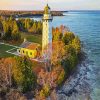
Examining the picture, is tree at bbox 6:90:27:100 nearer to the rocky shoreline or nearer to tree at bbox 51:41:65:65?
the rocky shoreline

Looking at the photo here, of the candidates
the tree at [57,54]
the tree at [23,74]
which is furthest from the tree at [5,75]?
the tree at [57,54]

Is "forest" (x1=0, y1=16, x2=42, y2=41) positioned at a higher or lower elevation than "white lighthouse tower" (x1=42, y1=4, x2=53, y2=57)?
lower

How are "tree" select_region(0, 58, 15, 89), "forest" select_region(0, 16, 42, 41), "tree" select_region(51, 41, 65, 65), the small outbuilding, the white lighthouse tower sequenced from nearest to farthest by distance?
1. "tree" select_region(0, 58, 15, 89)
2. "tree" select_region(51, 41, 65, 65)
3. the white lighthouse tower
4. the small outbuilding
5. "forest" select_region(0, 16, 42, 41)

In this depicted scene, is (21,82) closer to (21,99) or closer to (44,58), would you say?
(21,99)

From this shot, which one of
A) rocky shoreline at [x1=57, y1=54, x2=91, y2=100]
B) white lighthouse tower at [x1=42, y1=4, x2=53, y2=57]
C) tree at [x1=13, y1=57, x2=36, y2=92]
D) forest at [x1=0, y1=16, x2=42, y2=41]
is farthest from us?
forest at [x1=0, y1=16, x2=42, y2=41]

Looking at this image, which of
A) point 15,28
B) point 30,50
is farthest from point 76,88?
point 15,28

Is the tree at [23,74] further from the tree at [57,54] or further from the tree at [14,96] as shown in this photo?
the tree at [57,54]

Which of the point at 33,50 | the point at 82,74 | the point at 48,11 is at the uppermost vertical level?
the point at 48,11

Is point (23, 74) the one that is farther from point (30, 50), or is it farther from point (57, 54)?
point (30, 50)

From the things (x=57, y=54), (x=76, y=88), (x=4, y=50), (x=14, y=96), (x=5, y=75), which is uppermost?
(x=57, y=54)

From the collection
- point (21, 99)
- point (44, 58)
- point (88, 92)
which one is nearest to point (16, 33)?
point (44, 58)

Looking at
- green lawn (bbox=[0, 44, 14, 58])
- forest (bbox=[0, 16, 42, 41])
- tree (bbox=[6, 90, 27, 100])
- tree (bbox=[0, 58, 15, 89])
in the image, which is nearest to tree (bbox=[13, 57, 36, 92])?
tree (bbox=[0, 58, 15, 89])
